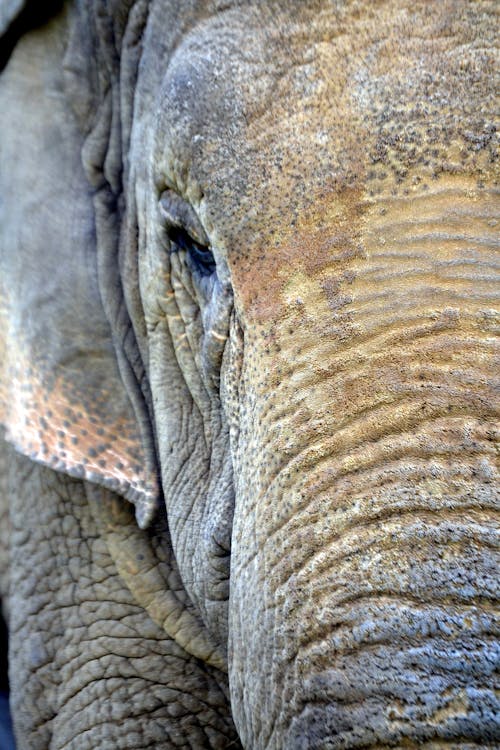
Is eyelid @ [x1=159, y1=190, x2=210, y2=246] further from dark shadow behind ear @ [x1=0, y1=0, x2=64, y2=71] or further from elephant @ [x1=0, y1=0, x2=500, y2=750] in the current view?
dark shadow behind ear @ [x1=0, y1=0, x2=64, y2=71]

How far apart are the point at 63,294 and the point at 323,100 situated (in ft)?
2.96

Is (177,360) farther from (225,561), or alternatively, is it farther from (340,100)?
(340,100)

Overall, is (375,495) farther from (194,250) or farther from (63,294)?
(63,294)

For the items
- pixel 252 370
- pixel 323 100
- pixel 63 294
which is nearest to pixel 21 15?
pixel 63 294

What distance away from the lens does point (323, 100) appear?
141 cm

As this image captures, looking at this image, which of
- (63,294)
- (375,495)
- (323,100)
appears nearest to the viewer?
(375,495)

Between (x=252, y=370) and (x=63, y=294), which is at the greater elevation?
(x=63, y=294)

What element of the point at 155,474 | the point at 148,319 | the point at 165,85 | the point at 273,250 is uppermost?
the point at 165,85

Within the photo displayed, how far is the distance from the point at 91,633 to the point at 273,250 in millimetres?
1209

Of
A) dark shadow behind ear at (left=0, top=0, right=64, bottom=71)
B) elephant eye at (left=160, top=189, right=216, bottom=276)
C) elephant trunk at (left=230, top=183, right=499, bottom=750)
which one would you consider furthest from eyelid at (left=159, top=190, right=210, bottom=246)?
dark shadow behind ear at (left=0, top=0, right=64, bottom=71)

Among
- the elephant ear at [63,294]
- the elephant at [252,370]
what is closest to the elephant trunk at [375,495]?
the elephant at [252,370]

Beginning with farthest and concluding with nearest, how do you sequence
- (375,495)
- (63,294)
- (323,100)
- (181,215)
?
(63,294)
(181,215)
(323,100)
(375,495)

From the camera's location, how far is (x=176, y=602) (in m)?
2.16

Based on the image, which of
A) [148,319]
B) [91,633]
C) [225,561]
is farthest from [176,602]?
[148,319]
